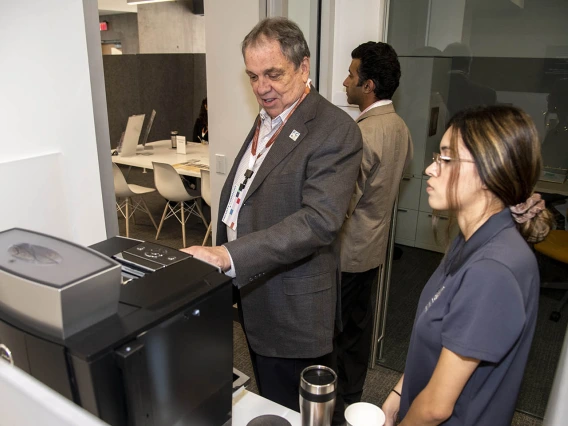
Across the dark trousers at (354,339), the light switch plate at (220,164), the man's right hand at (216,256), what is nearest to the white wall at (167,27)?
the light switch plate at (220,164)

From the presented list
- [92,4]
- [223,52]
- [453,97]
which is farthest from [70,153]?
[453,97]

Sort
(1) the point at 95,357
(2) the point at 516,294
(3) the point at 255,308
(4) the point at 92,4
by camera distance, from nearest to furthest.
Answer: (1) the point at 95,357 < (2) the point at 516,294 < (4) the point at 92,4 < (3) the point at 255,308

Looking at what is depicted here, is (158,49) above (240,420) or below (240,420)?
above

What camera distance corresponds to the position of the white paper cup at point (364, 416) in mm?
978

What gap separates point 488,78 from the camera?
244cm

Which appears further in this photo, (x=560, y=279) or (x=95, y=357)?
(x=560, y=279)

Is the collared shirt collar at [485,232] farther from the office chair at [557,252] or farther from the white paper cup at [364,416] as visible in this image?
the office chair at [557,252]

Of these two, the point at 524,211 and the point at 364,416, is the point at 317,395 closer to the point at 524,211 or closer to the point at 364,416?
the point at 364,416

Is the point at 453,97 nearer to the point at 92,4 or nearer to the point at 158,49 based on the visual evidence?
the point at 92,4

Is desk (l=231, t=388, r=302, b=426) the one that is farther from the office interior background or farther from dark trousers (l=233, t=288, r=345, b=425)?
the office interior background

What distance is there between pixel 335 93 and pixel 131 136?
2.82 m

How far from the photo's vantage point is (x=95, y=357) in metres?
0.68

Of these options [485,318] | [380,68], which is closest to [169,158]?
[380,68]

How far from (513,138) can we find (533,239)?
0.27 metres
